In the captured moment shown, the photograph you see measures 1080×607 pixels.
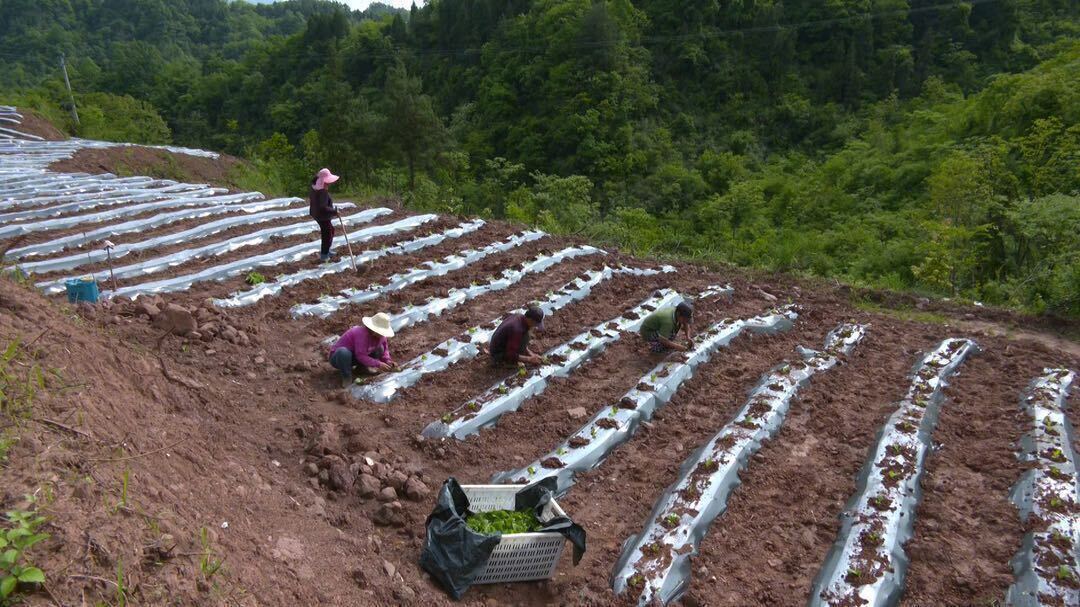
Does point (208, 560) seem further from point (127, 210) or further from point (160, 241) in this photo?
point (127, 210)

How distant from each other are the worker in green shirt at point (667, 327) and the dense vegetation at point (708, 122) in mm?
5309

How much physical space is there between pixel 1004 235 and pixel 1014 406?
24.0 feet

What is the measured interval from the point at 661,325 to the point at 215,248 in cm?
583

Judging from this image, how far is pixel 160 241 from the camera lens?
27.2 feet

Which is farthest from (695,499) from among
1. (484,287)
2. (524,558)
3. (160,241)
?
(160,241)

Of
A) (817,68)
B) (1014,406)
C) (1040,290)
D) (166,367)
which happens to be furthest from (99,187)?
(817,68)

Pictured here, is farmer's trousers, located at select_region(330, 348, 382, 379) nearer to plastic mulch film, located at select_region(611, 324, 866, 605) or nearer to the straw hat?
the straw hat

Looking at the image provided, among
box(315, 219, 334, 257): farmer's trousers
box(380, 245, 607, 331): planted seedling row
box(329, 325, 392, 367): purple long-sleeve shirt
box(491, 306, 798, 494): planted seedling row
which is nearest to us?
box(491, 306, 798, 494): planted seedling row

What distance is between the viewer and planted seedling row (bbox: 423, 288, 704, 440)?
4957 millimetres

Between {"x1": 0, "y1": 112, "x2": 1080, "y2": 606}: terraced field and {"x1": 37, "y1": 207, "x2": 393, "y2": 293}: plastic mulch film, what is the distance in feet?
0.15

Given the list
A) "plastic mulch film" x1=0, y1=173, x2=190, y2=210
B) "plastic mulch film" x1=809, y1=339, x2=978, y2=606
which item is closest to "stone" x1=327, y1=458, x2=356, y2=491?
"plastic mulch film" x1=809, y1=339, x2=978, y2=606

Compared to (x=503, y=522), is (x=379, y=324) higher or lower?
higher

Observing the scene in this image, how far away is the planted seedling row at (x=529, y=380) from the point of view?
16.3 feet

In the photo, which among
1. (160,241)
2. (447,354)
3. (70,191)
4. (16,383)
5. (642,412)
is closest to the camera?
(16,383)
